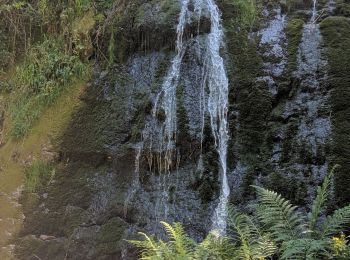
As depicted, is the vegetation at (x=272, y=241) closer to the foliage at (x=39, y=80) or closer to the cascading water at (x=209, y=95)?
the cascading water at (x=209, y=95)

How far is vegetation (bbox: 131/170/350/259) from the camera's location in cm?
367

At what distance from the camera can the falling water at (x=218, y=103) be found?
17.4 ft

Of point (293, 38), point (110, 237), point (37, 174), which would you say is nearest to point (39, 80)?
point (37, 174)

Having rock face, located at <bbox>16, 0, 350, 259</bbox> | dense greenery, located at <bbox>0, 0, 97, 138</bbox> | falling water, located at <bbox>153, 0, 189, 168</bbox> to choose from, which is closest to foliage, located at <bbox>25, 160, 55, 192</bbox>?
rock face, located at <bbox>16, 0, 350, 259</bbox>

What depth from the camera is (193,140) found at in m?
5.62

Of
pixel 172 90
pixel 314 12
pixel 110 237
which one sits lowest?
pixel 110 237

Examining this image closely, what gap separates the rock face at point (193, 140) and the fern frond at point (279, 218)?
86 cm

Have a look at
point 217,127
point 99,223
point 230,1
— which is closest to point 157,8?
point 230,1

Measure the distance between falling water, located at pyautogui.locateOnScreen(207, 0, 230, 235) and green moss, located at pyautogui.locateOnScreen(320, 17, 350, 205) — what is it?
1.22 m

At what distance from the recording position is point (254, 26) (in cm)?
648

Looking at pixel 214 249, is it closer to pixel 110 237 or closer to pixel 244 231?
pixel 244 231

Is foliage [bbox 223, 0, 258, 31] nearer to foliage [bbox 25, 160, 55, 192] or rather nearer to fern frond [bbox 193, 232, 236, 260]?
foliage [bbox 25, 160, 55, 192]

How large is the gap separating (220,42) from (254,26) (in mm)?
563

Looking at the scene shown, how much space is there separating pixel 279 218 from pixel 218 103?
2027mm
